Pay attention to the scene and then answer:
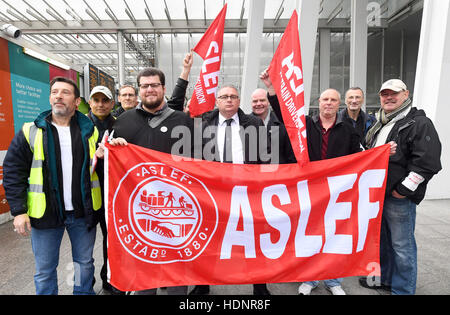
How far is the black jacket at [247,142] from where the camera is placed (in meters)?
2.66

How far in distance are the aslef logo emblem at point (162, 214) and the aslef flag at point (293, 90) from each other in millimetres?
880

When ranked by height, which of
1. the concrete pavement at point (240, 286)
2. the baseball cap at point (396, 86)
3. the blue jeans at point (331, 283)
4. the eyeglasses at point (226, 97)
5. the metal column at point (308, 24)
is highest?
the metal column at point (308, 24)

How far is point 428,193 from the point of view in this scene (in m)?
6.19

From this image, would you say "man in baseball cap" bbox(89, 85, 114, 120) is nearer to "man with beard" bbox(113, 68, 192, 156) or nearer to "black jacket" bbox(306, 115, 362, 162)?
"man with beard" bbox(113, 68, 192, 156)

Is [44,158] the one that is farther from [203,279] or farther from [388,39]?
[388,39]

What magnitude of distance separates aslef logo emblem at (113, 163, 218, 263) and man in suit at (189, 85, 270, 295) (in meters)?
0.45

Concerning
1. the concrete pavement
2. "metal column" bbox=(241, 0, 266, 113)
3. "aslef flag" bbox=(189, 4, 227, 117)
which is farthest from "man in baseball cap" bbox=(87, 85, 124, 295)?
"metal column" bbox=(241, 0, 266, 113)

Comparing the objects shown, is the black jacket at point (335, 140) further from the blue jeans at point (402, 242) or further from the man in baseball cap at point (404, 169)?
the blue jeans at point (402, 242)

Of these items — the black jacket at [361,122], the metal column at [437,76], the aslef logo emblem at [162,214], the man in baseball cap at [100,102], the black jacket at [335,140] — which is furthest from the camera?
the metal column at [437,76]

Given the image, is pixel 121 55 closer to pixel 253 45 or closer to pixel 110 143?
pixel 253 45

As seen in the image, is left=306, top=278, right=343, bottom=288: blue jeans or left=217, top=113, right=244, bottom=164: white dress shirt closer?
left=217, top=113, right=244, bottom=164: white dress shirt

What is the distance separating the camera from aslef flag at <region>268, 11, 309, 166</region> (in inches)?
90.7

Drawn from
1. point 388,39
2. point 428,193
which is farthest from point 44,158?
point 388,39

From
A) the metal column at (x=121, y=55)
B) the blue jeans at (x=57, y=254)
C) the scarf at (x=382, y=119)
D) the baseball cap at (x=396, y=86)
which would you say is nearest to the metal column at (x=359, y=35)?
the scarf at (x=382, y=119)
